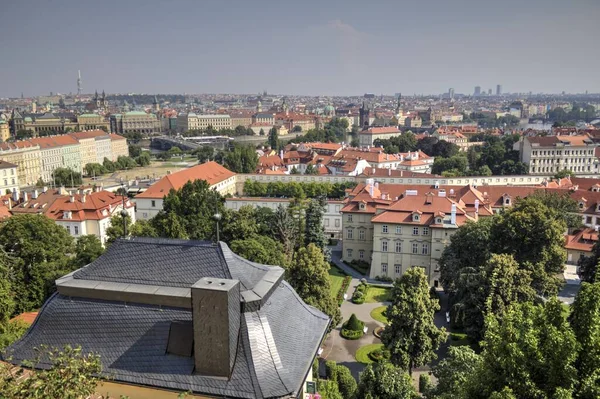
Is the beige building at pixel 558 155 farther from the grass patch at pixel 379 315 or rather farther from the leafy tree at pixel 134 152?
the leafy tree at pixel 134 152

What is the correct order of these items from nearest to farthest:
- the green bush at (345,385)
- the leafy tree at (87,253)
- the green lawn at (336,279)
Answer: the green bush at (345,385), the leafy tree at (87,253), the green lawn at (336,279)

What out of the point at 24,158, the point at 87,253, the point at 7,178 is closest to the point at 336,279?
the point at 87,253

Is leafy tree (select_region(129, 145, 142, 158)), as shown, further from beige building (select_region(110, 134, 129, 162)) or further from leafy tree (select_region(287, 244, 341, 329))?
leafy tree (select_region(287, 244, 341, 329))

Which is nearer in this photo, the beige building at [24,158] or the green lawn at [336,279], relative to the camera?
the green lawn at [336,279]

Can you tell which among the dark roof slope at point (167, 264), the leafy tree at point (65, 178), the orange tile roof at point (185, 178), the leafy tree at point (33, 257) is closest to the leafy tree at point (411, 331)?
the dark roof slope at point (167, 264)

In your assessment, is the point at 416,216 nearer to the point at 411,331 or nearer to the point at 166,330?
the point at 411,331

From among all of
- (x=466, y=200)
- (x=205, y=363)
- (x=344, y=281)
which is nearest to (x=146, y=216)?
(x=344, y=281)

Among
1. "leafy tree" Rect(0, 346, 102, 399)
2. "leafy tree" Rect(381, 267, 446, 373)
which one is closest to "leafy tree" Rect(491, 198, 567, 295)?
"leafy tree" Rect(381, 267, 446, 373)
